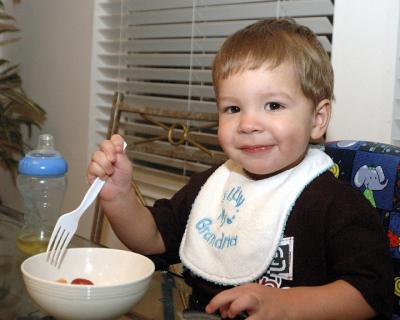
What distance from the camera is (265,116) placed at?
3.43 ft

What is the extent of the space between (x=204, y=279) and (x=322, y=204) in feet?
0.95

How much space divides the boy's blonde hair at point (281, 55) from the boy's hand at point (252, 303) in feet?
1.39

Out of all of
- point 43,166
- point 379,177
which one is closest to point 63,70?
point 43,166

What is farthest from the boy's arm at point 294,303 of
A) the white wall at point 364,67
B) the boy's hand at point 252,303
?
the white wall at point 364,67

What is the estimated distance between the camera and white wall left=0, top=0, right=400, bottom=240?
145 cm

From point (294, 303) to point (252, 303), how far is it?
12cm

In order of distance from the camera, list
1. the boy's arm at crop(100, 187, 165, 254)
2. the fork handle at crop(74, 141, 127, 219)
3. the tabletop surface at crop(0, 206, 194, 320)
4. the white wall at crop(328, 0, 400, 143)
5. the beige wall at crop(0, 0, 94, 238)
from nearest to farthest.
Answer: the tabletop surface at crop(0, 206, 194, 320) < the fork handle at crop(74, 141, 127, 219) < the boy's arm at crop(100, 187, 165, 254) < the white wall at crop(328, 0, 400, 143) < the beige wall at crop(0, 0, 94, 238)

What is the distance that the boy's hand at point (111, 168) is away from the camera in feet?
3.56

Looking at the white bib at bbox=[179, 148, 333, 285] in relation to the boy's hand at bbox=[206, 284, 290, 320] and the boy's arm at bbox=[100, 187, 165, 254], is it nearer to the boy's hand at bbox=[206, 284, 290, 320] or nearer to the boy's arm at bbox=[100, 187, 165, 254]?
the boy's arm at bbox=[100, 187, 165, 254]

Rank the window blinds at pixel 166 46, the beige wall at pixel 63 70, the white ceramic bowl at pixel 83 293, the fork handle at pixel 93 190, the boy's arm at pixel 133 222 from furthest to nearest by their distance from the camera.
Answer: the beige wall at pixel 63 70
the window blinds at pixel 166 46
the boy's arm at pixel 133 222
the fork handle at pixel 93 190
the white ceramic bowl at pixel 83 293

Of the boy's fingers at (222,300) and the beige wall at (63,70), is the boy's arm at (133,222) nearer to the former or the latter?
the boy's fingers at (222,300)

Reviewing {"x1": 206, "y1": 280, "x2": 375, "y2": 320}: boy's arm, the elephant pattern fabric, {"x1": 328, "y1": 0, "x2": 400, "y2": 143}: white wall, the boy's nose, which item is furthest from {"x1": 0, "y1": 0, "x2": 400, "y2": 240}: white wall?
{"x1": 206, "y1": 280, "x2": 375, "y2": 320}: boy's arm

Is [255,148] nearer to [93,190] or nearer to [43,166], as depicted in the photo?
[93,190]

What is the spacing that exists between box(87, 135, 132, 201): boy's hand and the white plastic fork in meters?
0.04
